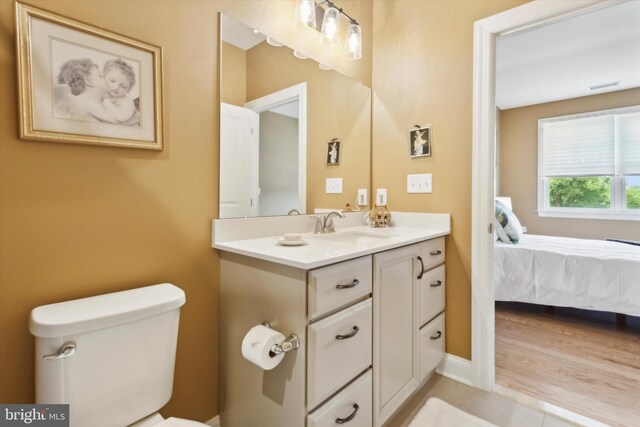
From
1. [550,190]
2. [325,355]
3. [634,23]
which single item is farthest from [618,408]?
[550,190]

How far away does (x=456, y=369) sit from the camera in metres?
1.91

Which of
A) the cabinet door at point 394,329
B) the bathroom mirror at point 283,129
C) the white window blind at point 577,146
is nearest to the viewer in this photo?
the cabinet door at point 394,329

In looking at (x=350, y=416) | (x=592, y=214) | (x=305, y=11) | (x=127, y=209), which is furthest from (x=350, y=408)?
(x=592, y=214)

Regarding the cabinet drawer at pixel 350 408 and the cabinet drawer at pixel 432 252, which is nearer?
the cabinet drawer at pixel 350 408

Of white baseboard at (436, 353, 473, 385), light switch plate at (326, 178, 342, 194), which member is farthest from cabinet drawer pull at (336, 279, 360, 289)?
white baseboard at (436, 353, 473, 385)

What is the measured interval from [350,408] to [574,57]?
408 cm

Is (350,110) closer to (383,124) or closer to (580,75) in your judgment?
(383,124)

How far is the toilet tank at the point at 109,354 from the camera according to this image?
856mm

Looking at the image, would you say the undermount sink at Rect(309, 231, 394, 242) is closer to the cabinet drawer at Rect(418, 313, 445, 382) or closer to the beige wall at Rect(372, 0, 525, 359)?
the beige wall at Rect(372, 0, 525, 359)

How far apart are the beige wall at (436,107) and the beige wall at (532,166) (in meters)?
4.00

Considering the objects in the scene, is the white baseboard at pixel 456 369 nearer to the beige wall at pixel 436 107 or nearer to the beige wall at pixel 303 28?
the beige wall at pixel 436 107

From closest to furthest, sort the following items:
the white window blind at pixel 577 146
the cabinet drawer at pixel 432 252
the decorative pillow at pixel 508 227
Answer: the cabinet drawer at pixel 432 252, the decorative pillow at pixel 508 227, the white window blind at pixel 577 146

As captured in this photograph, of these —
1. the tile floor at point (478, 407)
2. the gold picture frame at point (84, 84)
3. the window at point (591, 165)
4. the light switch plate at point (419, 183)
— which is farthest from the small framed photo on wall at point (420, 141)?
the window at point (591, 165)

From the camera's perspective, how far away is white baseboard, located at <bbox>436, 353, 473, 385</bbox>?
73.5 inches
